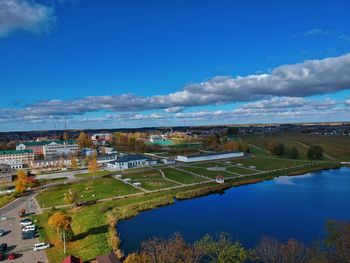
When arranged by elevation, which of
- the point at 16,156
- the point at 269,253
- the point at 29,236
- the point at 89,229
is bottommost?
the point at 89,229

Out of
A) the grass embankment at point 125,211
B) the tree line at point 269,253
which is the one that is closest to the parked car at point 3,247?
the grass embankment at point 125,211

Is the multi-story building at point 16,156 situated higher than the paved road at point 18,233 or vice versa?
the multi-story building at point 16,156

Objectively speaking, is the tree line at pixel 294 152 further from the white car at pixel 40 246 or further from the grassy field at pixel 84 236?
the white car at pixel 40 246

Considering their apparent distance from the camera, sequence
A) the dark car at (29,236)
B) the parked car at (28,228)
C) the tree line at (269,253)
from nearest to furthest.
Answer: the tree line at (269,253) → the dark car at (29,236) → the parked car at (28,228)

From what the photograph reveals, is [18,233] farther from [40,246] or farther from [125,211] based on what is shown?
[125,211]

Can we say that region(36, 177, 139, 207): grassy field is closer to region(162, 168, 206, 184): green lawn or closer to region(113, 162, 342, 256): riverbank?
region(113, 162, 342, 256): riverbank

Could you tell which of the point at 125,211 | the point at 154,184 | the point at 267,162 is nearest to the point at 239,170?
the point at 267,162

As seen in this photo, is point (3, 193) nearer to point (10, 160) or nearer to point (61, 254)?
point (61, 254)
